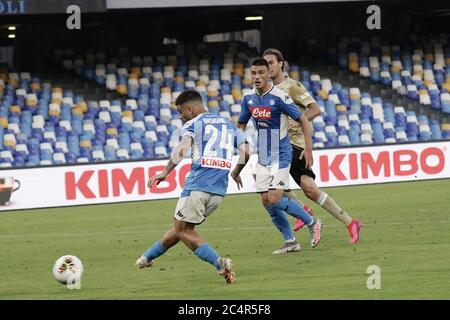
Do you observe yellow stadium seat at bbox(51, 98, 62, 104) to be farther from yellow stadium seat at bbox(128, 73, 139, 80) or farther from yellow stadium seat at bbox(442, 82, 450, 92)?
yellow stadium seat at bbox(442, 82, 450, 92)

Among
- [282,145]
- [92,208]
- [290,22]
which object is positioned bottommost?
[92,208]

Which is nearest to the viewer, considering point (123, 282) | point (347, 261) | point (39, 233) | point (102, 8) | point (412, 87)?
point (123, 282)

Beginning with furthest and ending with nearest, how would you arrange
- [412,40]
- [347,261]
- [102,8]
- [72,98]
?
[412,40] → [72,98] → [102,8] → [347,261]

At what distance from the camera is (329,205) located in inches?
535

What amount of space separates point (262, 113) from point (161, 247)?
2248 millimetres

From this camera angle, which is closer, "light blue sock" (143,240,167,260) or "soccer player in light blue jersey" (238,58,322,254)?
"light blue sock" (143,240,167,260)

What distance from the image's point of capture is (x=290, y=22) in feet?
117

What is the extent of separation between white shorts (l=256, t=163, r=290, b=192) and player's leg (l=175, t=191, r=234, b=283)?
1.98 m

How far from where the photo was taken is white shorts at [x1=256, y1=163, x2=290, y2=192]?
12797 millimetres

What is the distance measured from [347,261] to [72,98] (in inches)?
757

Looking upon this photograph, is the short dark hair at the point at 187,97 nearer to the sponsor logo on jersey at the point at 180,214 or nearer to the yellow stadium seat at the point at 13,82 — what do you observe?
the sponsor logo on jersey at the point at 180,214

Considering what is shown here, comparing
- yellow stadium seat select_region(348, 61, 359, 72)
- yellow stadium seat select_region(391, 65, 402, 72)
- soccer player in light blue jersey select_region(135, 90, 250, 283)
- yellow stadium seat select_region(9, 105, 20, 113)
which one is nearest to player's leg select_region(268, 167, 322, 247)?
soccer player in light blue jersey select_region(135, 90, 250, 283)

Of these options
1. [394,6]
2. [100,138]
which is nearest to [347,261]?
[100,138]

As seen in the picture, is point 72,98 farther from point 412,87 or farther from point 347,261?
point 347,261
